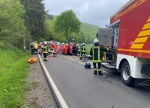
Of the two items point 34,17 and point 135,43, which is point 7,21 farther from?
point 34,17

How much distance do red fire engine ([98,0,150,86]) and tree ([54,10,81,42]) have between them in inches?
1875

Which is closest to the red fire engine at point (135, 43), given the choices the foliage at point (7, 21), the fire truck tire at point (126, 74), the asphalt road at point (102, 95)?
the fire truck tire at point (126, 74)

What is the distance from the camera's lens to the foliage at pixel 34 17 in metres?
31.8

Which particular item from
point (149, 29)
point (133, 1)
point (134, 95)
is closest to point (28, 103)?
point (134, 95)

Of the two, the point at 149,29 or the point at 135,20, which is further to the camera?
the point at 135,20

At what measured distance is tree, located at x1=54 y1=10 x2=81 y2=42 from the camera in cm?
5488

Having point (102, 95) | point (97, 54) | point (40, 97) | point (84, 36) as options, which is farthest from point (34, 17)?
point (84, 36)

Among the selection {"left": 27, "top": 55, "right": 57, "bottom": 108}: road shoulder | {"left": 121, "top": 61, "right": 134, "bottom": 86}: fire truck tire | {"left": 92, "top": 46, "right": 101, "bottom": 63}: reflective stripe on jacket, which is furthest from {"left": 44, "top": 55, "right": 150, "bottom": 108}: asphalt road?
{"left": 92, "top": 46, "right": 101, "bottom": 63}: reflective stripe on jacket

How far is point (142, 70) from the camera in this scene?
228 inches

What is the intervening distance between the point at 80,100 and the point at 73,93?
2.30 ft

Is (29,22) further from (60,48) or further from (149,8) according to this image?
(149,8)

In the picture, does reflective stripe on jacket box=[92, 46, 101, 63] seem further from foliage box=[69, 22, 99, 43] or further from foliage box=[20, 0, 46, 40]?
foliage box=[69, 22, 99, 43]

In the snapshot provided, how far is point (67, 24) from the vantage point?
55125 mm

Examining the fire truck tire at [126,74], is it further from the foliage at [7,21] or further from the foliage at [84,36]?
the foliage at [84,36]
